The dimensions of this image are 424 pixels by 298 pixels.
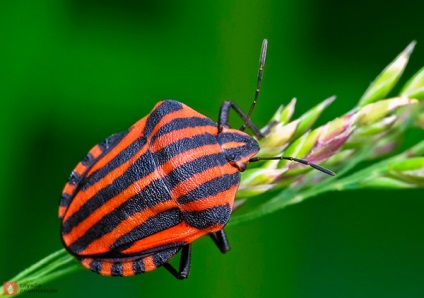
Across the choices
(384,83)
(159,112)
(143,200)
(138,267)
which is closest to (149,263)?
(138,267)

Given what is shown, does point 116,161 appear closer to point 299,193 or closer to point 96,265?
point 96,265

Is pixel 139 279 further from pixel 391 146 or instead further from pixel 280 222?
pixel 391 146

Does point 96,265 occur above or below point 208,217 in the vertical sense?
below

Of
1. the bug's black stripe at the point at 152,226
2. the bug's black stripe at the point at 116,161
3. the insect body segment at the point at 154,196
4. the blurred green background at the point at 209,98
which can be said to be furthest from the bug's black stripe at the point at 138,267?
the blurred green background at the point at 209,98

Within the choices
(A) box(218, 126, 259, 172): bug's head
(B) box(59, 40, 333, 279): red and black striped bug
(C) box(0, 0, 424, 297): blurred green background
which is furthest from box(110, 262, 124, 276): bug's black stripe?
(C) box(0, 0, 424, 297): blurred green background

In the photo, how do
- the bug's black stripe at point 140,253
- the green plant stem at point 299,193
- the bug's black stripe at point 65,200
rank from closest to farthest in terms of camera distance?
the green plant stem at point 299,193
the bug's black stripe at point 140,253
the bug's black stripe at point 65,200

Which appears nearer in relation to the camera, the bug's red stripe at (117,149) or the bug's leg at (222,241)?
the bug's red stripe at (117,149)

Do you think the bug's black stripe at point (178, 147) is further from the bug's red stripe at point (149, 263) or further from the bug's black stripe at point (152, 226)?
the bug's red stripe at point (149, 263)
